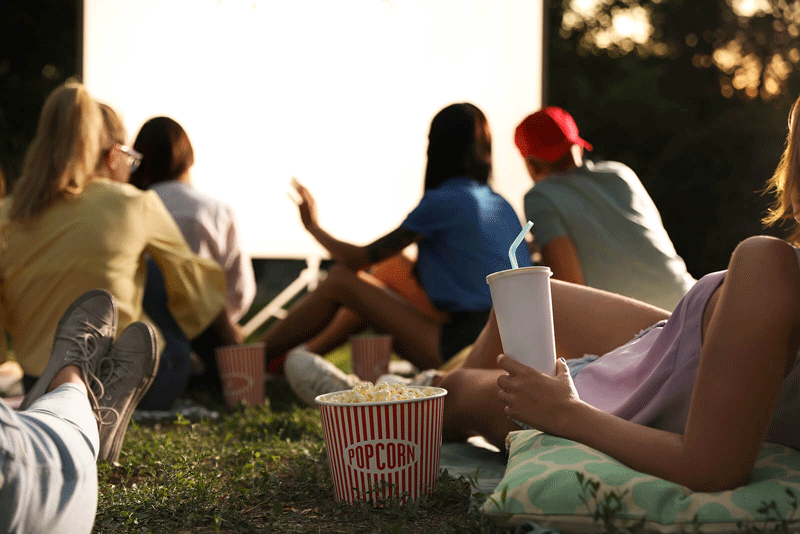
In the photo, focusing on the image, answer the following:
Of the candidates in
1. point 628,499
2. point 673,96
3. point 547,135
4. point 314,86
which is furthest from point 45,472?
point 673,96

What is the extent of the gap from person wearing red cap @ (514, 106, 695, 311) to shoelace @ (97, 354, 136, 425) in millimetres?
1424

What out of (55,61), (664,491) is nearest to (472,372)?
(664,491)

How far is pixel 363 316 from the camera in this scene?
3025mm

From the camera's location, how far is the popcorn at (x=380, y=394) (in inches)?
54.8

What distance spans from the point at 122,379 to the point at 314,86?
2861mm

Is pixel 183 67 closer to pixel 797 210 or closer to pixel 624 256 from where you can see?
pixel 624 256

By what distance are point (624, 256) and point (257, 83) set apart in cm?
259

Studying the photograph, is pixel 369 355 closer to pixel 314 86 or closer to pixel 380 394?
pixel 380 394

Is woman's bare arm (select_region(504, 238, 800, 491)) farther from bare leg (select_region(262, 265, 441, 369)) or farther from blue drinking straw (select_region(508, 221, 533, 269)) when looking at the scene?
bare leg (select_region(262, 265, 441, 369))

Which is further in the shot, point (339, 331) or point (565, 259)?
point (339, 331)

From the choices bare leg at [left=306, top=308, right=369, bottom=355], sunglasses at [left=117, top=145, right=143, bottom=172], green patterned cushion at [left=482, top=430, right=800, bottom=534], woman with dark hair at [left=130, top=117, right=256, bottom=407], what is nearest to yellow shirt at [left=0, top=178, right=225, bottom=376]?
sunglasses at [left=117, top=145, right=143, bottom=172]

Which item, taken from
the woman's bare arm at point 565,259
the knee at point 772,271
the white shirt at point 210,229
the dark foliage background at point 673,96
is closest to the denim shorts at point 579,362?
the knee at point 772,271

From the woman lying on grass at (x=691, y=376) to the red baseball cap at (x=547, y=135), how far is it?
41.8 inches

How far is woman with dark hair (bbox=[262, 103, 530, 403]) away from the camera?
2662mm
